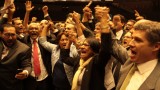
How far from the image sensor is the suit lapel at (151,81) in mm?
1736

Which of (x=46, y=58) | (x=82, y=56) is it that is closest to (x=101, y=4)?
(x=46, y=58)

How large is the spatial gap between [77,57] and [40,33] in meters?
1.04

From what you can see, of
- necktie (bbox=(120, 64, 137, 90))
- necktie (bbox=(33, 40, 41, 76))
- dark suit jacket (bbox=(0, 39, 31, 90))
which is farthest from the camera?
necktie (bbox=(33, 40, 41, 76))

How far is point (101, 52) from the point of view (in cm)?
246

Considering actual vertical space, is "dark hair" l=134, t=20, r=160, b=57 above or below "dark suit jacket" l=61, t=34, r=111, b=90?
above

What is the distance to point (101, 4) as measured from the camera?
7879mm

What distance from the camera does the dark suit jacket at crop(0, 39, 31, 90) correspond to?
11.2 feet

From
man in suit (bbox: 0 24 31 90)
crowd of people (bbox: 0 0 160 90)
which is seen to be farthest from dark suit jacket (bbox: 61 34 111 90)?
man in suit (bbox: 0 24 31 90)

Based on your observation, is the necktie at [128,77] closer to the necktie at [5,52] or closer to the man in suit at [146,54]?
the man in suit at [146,54]

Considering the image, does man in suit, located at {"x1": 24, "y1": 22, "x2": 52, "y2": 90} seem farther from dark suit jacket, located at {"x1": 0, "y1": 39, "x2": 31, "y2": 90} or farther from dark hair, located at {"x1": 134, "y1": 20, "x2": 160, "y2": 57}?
dark hair, located at {"x1": 134, "y1": 20, "x2": 160, "y2": 57}

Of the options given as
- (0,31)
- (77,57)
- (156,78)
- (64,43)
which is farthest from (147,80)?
(0,31)

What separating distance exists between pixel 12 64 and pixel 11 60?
0.04 meters

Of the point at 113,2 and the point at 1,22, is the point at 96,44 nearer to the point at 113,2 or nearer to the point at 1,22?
the point at 1,22

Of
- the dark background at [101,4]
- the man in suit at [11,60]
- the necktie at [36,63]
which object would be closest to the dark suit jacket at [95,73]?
the man in suit at [11,60]
